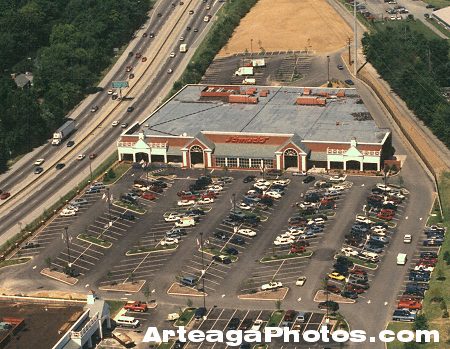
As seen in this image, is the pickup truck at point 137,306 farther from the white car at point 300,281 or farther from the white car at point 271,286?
the white car at point 300,281

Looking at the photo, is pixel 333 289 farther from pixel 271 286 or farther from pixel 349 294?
pixel 271 286

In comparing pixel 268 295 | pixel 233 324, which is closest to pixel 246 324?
pixel 233 324

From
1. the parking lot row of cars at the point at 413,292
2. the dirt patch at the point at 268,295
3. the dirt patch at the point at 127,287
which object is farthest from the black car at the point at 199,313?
the parking lot row of cars at the point at 413,292

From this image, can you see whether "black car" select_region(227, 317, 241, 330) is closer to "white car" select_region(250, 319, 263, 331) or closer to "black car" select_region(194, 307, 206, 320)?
"white car" select_region(250, 319, 263, 331)

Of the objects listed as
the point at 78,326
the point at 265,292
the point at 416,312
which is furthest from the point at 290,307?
the point at 78,326

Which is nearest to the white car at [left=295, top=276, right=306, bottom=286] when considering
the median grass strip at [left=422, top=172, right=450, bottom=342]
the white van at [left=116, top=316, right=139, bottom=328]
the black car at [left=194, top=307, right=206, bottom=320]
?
the black car at [left=194, top=307, right=206, bottom=320]
